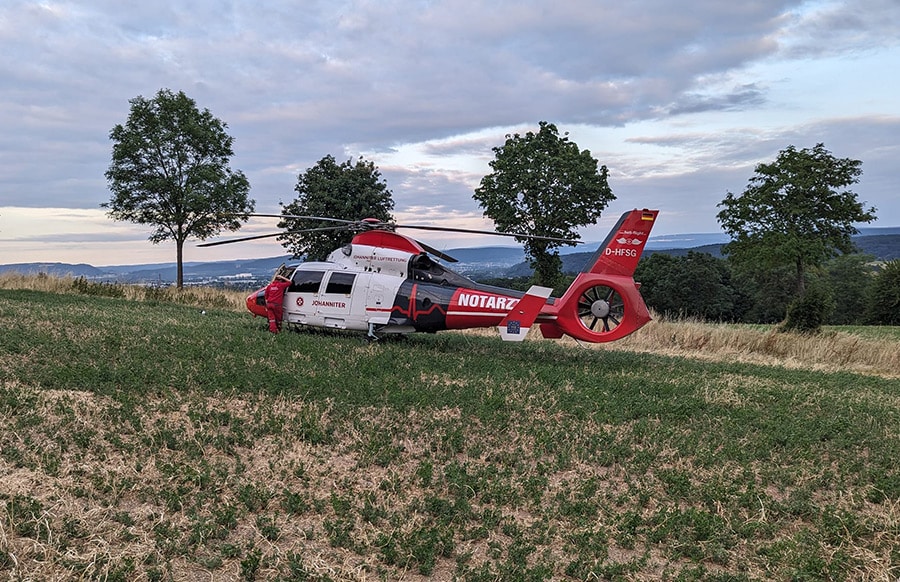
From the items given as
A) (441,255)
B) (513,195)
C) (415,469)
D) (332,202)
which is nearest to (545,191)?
(513,195)

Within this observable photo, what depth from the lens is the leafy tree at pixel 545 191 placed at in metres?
37.9

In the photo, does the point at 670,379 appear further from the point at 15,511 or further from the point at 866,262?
the point at 866,262

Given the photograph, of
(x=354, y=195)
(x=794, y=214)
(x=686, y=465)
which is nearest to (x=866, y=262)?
(x=794, y=214)

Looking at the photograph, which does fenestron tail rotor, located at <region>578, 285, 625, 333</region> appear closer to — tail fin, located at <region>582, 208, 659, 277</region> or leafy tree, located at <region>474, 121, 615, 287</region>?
tail fin, located at <region>582, 208, 659, 277</region>

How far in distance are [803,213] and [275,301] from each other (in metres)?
36.1

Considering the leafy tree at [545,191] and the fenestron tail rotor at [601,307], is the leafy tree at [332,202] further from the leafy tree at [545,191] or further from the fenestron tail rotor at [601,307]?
the fenestron tail rotor at [601,307]

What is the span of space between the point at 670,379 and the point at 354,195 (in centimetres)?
2959

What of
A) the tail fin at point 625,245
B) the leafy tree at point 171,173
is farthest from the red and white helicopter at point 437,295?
the leafy tree at point 171,173

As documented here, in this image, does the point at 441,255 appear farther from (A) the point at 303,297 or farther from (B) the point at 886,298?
(B) the point at 886,298

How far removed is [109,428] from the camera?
22.2 ft

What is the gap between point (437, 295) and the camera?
13.0 metres

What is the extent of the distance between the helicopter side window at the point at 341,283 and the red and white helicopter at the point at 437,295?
0.03m

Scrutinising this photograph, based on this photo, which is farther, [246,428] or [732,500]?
[246,428]

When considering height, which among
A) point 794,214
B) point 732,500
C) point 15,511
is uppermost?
point 794,214
